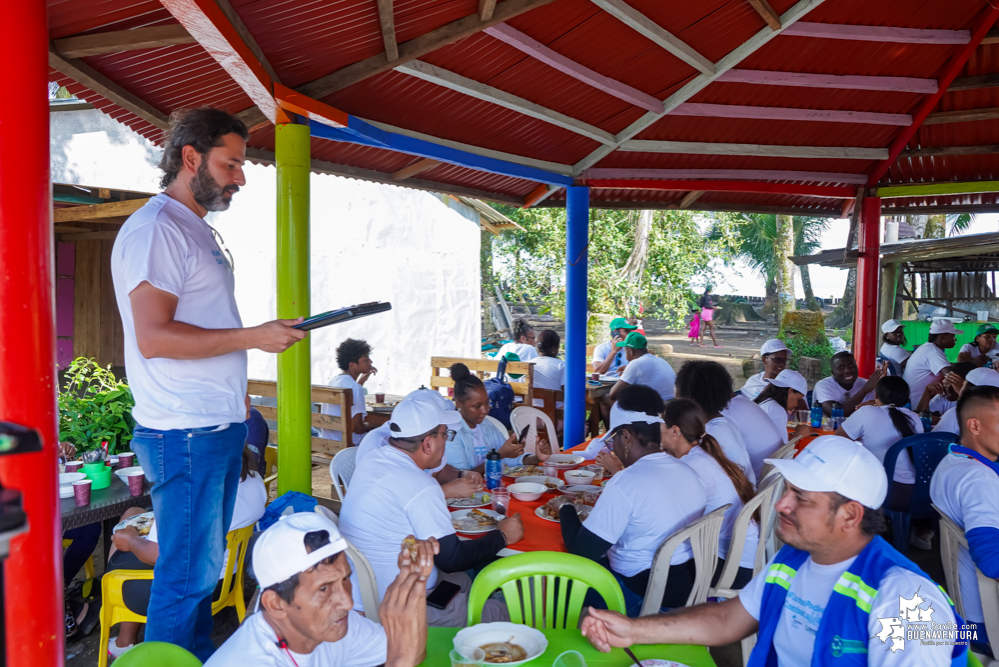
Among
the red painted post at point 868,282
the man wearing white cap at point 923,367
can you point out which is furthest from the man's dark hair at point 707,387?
the red painted post at point 868,282

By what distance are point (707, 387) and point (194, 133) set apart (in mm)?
3430

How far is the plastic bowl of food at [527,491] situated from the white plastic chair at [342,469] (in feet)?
3.44

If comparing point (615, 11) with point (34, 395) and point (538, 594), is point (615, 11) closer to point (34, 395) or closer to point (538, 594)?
point (538, 594)

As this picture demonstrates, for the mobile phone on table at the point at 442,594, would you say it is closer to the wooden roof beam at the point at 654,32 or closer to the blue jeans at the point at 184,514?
the blue jeans at the point at 184,514

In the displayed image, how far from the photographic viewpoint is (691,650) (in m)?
2.06

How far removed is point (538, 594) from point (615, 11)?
3.73 metres

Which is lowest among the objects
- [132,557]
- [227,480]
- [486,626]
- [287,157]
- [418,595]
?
[132,557]

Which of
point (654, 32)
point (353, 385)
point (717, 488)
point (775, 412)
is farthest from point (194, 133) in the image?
point (775, 412)

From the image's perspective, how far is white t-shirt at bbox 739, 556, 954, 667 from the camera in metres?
1.65

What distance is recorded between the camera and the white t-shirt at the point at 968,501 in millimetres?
2725

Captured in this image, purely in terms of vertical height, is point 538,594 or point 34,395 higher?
point 34,395

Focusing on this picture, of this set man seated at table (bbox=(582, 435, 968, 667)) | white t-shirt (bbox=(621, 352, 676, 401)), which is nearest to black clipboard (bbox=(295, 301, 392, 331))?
man seated at table (bbox=(582, 435, 968, 667))

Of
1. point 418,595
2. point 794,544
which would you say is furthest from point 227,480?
point 794,544

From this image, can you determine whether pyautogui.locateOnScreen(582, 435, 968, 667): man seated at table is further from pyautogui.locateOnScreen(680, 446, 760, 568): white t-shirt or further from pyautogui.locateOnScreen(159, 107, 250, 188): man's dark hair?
pyautogui.locateOnScreen(159, 107, 250, 188): man's dark hair
